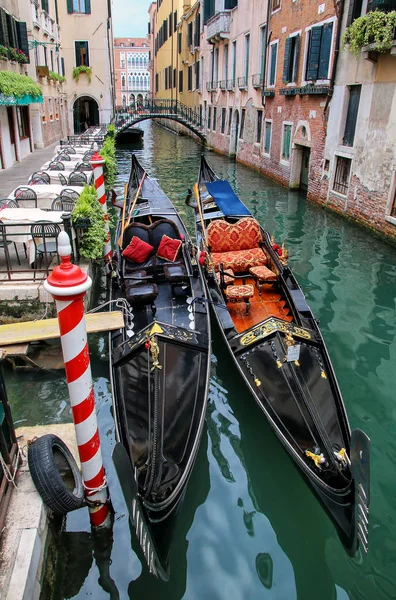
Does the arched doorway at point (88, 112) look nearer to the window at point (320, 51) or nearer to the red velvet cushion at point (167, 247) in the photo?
the window at point (320, 51)

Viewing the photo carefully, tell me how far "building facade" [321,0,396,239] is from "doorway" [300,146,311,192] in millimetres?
2010

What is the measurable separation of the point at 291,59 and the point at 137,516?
13.1 m

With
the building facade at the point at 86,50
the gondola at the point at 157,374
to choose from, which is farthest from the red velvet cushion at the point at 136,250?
the building facade at the point at 86,50

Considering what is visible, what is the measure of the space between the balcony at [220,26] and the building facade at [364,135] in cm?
1106

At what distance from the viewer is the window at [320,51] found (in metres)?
10.5

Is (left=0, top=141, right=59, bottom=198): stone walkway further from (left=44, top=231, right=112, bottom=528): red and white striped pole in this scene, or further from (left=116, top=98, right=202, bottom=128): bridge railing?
(left=116, top=98, right=202, bottom=128): bridge railing

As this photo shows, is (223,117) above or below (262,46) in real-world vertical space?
below

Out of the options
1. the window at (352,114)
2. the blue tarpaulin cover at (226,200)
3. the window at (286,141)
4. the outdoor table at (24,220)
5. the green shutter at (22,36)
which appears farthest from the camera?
the green shutter at (22,36)

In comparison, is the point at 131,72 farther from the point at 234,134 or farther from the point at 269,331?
the point at 269,331

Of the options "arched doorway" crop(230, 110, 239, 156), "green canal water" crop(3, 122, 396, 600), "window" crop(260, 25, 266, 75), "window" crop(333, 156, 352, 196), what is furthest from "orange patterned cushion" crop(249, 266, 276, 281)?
"arched doorway" crop(230, 110, 239, 156)

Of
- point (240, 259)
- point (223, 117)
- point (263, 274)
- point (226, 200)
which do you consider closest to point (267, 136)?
point (223, 117)

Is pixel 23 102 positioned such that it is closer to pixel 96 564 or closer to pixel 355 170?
pixel 355 170

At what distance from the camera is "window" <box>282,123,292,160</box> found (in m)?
13.6

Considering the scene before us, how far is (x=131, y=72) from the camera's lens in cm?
7288
